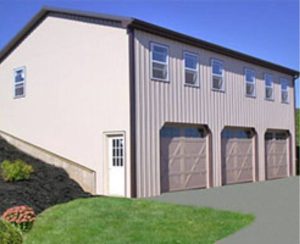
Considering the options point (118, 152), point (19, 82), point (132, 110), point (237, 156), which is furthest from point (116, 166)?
point (19, 82)

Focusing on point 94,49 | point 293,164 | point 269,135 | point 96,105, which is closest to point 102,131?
point 96,105

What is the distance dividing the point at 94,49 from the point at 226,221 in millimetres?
9190

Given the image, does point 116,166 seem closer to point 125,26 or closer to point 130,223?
point 125,26

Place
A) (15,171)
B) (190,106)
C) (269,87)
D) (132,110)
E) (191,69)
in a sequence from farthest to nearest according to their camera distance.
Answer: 1. (269,87)
2. (191,69)
3. (190,106)
4. (132,110)
5. (15,171)

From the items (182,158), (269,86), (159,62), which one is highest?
(159,62)

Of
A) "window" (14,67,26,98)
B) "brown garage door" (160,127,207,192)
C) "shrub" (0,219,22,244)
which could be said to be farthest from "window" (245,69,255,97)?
"shrub" (0,219,22,244)

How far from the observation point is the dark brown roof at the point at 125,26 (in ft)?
52.4

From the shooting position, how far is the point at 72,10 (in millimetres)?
18234

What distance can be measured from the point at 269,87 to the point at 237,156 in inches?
208

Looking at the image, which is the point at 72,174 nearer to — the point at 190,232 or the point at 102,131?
the point at 102,131

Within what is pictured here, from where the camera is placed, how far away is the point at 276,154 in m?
25.0

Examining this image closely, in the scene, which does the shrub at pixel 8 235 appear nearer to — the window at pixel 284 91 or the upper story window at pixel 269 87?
the upper story window at pixel 269 87

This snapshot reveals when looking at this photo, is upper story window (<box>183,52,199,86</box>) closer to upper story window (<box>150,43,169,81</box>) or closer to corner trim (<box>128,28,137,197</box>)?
upper story window (<box>150,43,169,81</box>)

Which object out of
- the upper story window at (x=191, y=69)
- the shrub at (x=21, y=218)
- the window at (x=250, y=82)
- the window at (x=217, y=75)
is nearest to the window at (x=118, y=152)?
the upper story window at (x=191, y=69)
